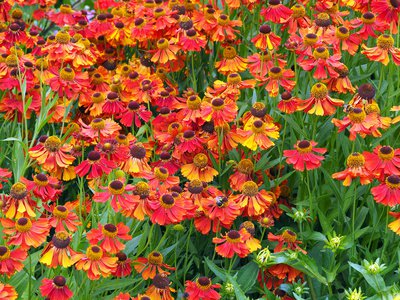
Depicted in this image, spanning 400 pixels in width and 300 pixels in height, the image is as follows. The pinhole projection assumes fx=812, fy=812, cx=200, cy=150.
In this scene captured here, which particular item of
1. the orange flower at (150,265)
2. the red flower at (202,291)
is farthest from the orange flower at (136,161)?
the red flower at (202,291)

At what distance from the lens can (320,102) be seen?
2330 millimetres

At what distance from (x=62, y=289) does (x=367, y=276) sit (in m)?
0.78

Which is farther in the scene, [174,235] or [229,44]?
[229,44]

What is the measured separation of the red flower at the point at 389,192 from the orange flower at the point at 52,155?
2.73ft

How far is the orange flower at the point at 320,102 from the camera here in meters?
2.32

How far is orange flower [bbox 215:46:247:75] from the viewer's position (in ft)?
9.11

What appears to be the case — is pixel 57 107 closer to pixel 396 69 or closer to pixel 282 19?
pixel 282 19

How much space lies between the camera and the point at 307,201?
2453 millimetres

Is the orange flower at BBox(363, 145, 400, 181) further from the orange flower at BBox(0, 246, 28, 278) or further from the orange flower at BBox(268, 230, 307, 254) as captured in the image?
the orange flower at BBox(0, 246, 28, 278)

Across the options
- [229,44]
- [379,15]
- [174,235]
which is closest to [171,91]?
[229,44]

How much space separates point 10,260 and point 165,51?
122cm

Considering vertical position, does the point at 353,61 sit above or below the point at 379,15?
below

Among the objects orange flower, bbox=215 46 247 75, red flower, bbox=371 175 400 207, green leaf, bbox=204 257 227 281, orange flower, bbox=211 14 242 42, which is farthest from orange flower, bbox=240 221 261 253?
orange flower, bbox=211 14 242 42

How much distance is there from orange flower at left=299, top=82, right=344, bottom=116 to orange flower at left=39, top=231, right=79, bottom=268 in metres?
0.79
